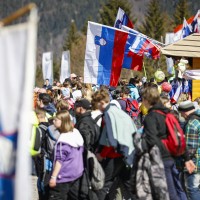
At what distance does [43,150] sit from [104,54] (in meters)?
4.52

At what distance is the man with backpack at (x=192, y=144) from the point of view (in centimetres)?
789

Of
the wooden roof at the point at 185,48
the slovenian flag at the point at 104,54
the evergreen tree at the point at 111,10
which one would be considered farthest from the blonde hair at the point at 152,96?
the evergreen tree at the point at 111,10

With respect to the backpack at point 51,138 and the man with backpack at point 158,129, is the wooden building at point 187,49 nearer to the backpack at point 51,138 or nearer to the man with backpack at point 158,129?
the backpack at point 51,138

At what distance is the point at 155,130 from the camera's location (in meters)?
6.96

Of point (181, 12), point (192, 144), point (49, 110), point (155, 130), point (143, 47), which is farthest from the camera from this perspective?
point (181, 12)

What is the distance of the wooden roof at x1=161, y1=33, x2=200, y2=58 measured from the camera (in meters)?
14.5

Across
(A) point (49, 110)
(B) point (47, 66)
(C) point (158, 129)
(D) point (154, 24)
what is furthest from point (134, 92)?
(D) point (154, 24)

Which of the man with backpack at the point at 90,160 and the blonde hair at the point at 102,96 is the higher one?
the blonde hair at the point at 102,96

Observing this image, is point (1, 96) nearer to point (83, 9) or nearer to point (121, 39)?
point (121, 39)

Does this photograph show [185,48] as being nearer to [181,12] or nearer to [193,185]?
[193,185]

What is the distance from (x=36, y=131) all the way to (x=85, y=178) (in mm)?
774

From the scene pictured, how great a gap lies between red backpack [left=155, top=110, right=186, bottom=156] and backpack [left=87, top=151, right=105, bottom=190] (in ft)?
2.92

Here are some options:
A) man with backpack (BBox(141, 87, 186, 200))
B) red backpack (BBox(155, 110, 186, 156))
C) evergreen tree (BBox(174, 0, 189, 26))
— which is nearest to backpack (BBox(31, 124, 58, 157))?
man with backpack (BBox(141, 87, 186, 200))

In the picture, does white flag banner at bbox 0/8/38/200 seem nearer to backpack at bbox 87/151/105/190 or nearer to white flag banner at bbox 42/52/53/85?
backpack at bbox 87/151/105/190
